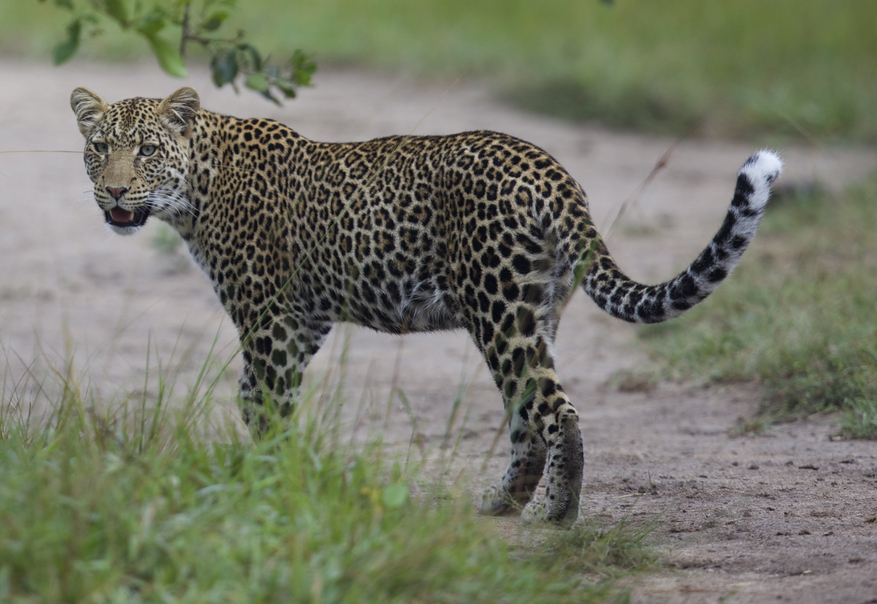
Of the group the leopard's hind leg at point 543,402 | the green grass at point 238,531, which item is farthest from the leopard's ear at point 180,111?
the green grass at point 238,531

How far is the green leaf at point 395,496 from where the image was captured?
3421mm

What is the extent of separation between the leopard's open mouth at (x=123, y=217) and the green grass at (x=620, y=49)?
10.3 metres

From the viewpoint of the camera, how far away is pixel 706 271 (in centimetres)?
412

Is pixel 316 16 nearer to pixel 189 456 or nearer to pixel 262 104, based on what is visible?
Answer: pixel 262 104

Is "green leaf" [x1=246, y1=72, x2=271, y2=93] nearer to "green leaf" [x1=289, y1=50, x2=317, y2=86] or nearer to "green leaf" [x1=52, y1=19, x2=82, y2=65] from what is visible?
"green leaf" [x1=289, y1=50, x2=317, y2=86]

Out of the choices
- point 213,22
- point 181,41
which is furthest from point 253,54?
point 181,41

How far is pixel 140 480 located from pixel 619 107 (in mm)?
13415

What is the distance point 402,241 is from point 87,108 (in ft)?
5.87

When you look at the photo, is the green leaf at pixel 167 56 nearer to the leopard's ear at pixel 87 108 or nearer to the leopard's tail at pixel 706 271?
the leopard's ear at pixel 87 108

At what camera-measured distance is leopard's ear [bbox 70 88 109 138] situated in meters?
5.40

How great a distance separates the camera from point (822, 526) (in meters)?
4.55

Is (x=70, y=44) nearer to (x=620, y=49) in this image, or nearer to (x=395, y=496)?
(x=395, y=496)

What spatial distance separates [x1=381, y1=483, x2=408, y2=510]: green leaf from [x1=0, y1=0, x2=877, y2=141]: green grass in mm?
11432

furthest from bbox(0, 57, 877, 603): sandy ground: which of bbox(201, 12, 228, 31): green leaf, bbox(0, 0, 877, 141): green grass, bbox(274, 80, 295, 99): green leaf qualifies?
bbox(201, 12, 228, 31): green leaf
